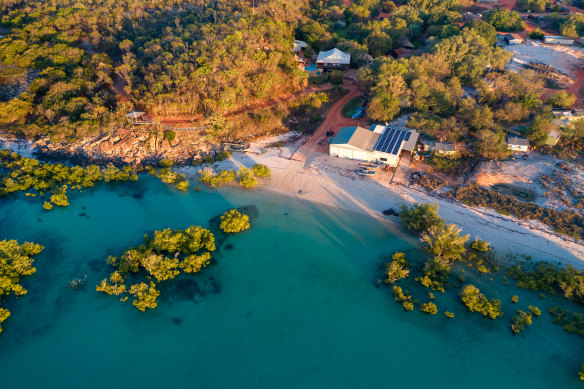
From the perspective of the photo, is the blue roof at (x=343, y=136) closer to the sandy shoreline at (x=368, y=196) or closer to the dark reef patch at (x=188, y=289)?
the sandy shoreline at (x=368, y=196)

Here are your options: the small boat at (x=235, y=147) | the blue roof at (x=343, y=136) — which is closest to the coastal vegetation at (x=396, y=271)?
the blue roof at (x=343, y=136)

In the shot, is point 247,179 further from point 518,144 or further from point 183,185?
point 518,144

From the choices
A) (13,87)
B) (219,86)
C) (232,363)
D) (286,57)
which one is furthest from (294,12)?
(232,363)

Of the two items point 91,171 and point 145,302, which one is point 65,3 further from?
point 145,302

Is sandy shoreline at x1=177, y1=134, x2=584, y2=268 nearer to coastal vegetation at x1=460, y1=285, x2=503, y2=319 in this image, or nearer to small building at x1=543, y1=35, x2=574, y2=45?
coastal vegetation at x1=460, y1=285, x2=503, y2=319

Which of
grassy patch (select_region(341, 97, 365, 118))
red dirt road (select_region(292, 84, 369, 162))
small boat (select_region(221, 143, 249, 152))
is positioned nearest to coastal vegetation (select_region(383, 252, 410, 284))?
red dirt road (select_region(292, 84, 369, 162))

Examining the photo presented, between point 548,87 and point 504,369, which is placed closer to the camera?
point 504,369
